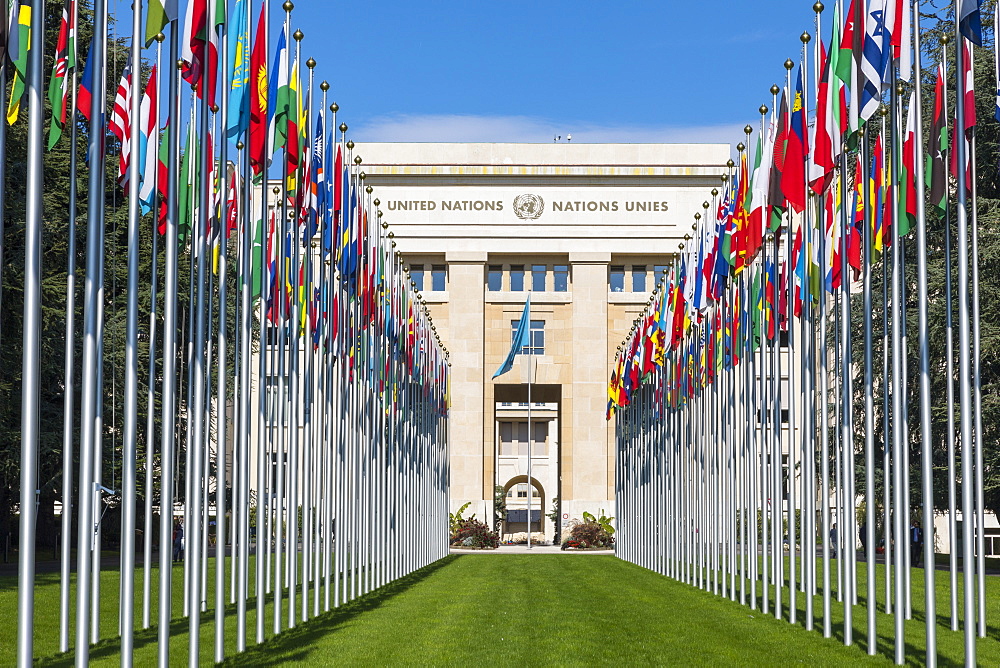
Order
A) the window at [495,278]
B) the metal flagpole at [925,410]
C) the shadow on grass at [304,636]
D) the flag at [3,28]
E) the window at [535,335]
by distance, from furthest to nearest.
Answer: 1. the window at [495,278]
2. the window at [535,335]
3. the shadow on grass at [304,636]
4. the metal flagpole at [925,410]
5. the flag at [3,28]

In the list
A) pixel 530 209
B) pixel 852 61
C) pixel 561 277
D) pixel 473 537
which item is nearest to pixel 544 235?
Result: pixel 530 209

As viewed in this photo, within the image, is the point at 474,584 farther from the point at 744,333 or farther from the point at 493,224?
the point at 493,224

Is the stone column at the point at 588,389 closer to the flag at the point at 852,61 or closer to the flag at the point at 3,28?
the flag at the point at 852,61

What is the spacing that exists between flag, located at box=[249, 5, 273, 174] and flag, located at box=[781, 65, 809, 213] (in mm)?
7590

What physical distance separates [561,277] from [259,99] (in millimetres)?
68045

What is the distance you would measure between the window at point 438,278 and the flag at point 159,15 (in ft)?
236

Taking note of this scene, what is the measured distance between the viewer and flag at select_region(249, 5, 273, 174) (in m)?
19.2

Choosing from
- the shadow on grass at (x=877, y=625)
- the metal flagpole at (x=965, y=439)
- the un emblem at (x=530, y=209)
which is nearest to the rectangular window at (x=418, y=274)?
the un emblem at (x=530, y=209)

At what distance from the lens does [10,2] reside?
1268 centimetres

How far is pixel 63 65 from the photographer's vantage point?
17.2 m

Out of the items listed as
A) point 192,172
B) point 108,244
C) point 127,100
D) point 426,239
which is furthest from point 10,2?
point 426,239

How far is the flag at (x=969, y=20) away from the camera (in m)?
15.6

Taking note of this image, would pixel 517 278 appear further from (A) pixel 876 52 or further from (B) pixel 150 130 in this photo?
(A) pixel 876 52

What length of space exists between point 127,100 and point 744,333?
1499 centimetres
